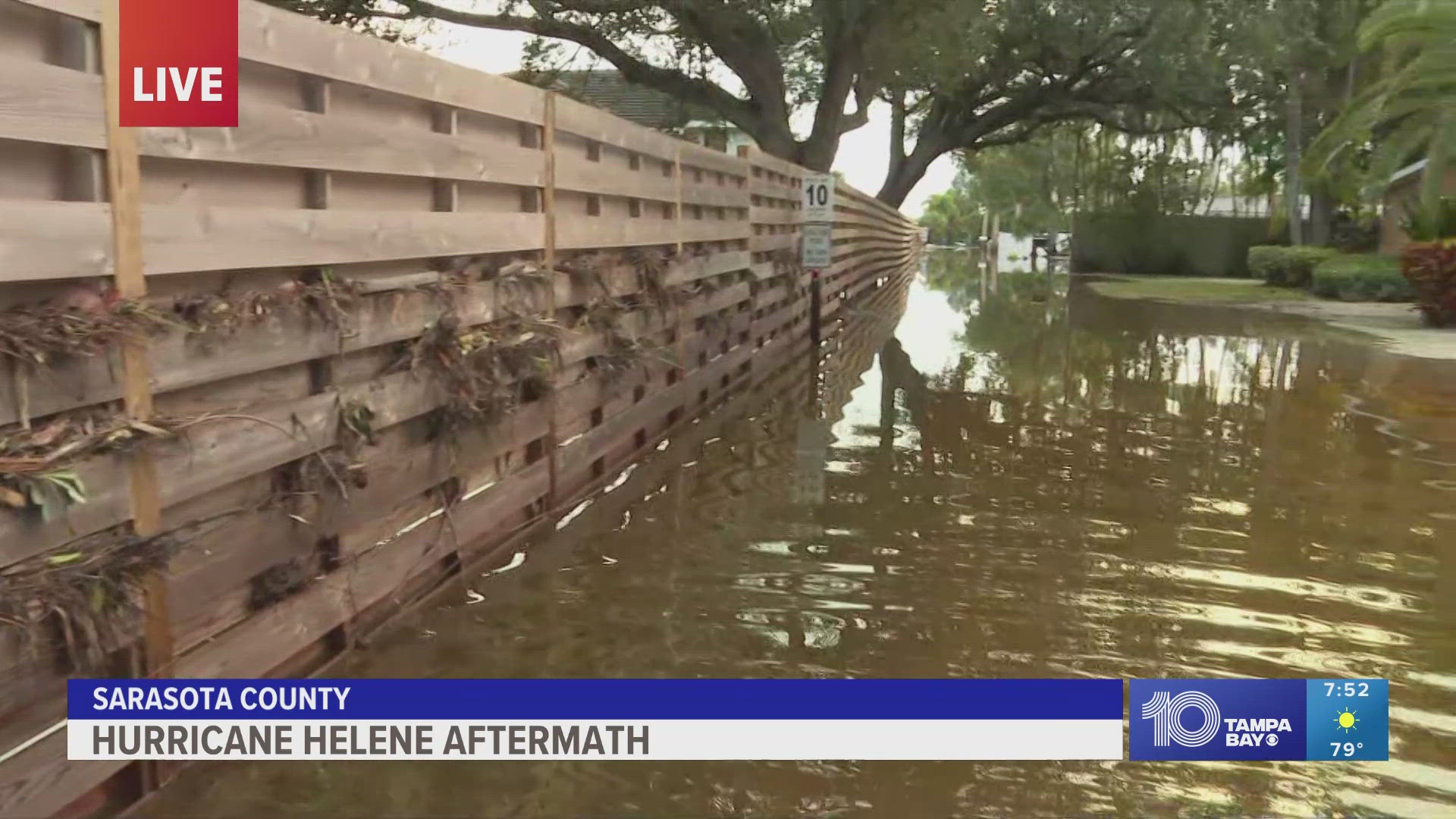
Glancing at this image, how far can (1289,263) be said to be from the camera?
1037 inches

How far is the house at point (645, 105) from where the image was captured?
22266mm

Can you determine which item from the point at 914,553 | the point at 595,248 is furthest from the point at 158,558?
the point at 595,248

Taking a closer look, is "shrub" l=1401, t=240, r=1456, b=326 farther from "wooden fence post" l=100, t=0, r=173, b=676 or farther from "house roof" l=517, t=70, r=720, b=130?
"wooden fence post" l=100, t=0, r=173, b=676

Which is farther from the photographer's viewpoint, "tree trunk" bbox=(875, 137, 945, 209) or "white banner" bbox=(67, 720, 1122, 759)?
"tree trunk" bbox=(875, 137, 945, 209)

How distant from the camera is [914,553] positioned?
5539 mm

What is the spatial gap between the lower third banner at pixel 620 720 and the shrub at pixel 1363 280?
21142 mm

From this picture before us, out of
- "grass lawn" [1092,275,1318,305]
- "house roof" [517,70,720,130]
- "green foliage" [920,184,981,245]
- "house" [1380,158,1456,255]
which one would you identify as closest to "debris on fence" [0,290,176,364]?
"house roof" [517,70,720,130]

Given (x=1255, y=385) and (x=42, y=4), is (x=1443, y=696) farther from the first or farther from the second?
(x=1255, y=385)

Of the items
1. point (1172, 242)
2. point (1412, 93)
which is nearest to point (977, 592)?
point (1412, 93)

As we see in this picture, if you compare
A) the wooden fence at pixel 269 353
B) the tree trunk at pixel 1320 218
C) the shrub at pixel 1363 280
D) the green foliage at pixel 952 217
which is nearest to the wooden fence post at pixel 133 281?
the wooden fence at pixel 269 353

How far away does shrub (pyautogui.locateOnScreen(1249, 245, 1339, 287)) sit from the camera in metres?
25.4

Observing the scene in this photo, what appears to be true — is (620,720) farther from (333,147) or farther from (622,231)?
(622,231)

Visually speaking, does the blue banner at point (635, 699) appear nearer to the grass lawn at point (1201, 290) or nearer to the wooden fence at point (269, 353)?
the wooden fence at point (269, 353)

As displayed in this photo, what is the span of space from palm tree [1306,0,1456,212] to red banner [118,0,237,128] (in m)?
17.3
